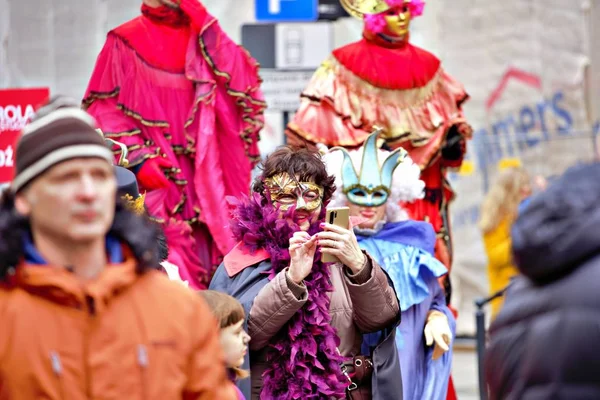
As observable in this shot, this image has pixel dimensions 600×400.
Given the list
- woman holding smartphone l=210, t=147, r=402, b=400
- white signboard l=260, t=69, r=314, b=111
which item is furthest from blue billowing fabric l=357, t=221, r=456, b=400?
white signboard l=260, t=69, r=314, b=111

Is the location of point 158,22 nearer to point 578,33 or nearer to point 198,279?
point 198,279

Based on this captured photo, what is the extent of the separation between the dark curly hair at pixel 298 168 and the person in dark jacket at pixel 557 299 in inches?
86.6

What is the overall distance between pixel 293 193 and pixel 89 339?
2.42 m

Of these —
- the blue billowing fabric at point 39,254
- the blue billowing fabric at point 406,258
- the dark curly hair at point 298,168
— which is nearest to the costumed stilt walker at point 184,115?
→ the blue billowing fabric at point 406,258

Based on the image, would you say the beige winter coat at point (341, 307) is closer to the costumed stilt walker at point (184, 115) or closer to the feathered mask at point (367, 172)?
the feathered mask at point (367, 172)

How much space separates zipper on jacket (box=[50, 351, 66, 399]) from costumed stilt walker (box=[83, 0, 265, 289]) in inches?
153

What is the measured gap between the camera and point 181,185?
7.39m

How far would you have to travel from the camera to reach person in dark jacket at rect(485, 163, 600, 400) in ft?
10.2

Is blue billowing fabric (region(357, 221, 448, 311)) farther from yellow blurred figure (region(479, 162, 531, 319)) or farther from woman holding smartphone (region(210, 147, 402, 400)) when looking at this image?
yellow blurred figure (region(479, 162, 531, 319))

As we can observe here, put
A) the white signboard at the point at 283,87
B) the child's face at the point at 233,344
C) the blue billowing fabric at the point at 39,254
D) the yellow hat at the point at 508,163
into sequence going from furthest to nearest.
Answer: the yellow hat at the point at 508,163
the white signboard at the point at 283,87
the child's face at the point at 233,344
the blue billowing fabric at the point at 39,254

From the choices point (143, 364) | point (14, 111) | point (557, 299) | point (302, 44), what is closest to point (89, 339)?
point (143, 364)

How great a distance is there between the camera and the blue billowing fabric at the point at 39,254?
319 centimetres

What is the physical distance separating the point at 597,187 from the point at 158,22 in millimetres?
4689

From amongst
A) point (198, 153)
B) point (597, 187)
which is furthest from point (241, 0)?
point (597, 187)
